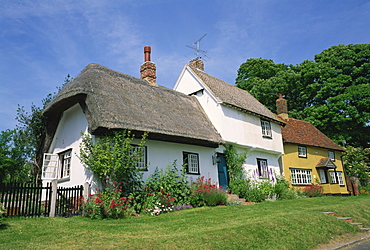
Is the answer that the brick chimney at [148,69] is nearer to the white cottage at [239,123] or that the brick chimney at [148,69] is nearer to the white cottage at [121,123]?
the white cottage at [121,123]

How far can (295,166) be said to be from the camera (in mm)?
22266

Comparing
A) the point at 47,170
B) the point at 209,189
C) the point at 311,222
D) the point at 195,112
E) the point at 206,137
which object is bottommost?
the point at 311,222

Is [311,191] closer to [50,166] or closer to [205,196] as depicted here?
[205,196]

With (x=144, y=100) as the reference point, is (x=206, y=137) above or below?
below

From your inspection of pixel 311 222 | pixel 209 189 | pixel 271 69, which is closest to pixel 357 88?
pixel 271 69

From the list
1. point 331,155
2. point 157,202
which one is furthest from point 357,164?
point 157,202

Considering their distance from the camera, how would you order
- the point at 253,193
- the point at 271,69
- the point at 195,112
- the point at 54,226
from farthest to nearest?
the point at 271,69 < the point at 195,112 < the point at 253,193 < the point at 54,226

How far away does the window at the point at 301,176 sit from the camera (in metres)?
22.0

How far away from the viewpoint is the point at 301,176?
2245 cm

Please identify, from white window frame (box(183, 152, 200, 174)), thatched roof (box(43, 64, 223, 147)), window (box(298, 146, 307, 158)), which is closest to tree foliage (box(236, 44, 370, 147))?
window (box(298, 146, 307, 158))

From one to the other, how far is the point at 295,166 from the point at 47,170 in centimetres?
1660

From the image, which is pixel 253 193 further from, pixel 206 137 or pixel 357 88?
pixel 357 88

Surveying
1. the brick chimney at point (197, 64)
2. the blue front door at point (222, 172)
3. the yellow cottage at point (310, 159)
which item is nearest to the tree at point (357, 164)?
the yellow cottage at point (310, 159)

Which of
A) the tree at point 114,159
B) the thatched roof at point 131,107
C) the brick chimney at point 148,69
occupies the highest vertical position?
the brick chimney at point 148,69
